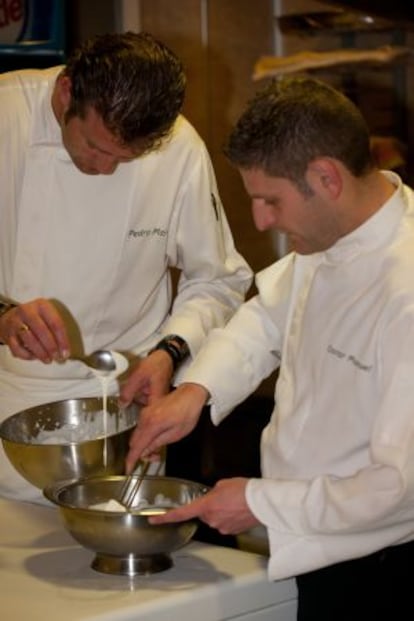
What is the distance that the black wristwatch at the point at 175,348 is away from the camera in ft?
7.32

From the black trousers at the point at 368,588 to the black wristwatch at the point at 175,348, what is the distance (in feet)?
1.93

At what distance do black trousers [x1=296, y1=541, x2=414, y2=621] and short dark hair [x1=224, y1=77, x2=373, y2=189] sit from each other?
1.70 ft

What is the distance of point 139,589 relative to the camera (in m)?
1.73

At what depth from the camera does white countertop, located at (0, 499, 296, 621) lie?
1.66 meters

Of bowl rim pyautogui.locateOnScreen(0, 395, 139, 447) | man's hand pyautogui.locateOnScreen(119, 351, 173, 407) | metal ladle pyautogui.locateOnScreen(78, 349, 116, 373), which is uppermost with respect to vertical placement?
metal ladle pyautogui.locateOnScreen(78, 349, 116, 373)

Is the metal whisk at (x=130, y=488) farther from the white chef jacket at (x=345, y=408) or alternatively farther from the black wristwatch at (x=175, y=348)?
the black wristwatch at (x=175, y=348)

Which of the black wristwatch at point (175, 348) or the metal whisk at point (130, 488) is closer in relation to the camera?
the metal whisk at point (130, 488)

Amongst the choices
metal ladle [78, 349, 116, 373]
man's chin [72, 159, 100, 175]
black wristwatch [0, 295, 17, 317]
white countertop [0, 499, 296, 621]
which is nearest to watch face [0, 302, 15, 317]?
black wristwatch [0, 295, 17, 317]

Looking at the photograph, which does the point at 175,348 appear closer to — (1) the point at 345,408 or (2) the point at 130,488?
(2) the point at 130,488

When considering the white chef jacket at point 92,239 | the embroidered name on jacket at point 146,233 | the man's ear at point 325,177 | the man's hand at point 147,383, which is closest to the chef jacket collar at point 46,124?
the white chef jacket at point 92,239

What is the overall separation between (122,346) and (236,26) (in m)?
1.98

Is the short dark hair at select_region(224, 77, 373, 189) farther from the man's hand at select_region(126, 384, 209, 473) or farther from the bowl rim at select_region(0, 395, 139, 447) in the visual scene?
the bowl rim at select_region(0, 395, 139, 447)

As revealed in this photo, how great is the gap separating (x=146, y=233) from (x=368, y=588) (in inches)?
34.1

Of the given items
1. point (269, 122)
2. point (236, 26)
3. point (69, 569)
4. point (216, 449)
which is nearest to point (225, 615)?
point (69, 569)
